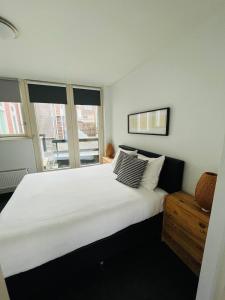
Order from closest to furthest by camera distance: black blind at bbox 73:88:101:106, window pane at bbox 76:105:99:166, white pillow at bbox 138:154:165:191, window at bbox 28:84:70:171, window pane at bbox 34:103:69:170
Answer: white pillow at bbox 138:154:165:191, window at bbox 28:84:70:171, window pane at bbox 34:103:69:170, black blind at bbox 73:88:101:106, window pane at bbox 76:105:99:166

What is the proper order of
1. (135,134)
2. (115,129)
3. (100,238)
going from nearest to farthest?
(100,238) < (135,134) < (115,129)

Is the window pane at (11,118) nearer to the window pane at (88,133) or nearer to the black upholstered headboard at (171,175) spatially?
the window pane at (88,133)

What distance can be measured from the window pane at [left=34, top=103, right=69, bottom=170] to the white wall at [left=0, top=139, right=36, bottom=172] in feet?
0.88

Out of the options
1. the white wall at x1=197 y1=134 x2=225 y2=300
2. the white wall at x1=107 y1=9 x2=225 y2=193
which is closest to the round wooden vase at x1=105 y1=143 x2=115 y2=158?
the white wall at x1=107 y1=9 x2=225 y2=193

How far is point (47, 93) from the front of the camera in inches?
118

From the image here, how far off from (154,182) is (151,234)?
1.96 ft

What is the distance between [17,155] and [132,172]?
255cm

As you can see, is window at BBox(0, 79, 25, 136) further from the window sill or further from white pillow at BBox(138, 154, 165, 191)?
white pillow at BBox(138, 154, 165, 191)

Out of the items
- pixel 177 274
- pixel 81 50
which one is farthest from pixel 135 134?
pixel 177 274

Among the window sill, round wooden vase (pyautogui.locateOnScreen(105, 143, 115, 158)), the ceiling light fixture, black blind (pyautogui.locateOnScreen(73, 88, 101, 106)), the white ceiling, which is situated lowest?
round wooden vase (pyautogui.locateOnScreen(105, 143, 115, 158))

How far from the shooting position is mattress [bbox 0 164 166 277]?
1.03 meters

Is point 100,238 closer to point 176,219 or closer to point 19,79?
point 176,219

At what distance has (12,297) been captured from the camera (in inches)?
41.7

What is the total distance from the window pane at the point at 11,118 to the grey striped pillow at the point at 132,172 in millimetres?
2486
